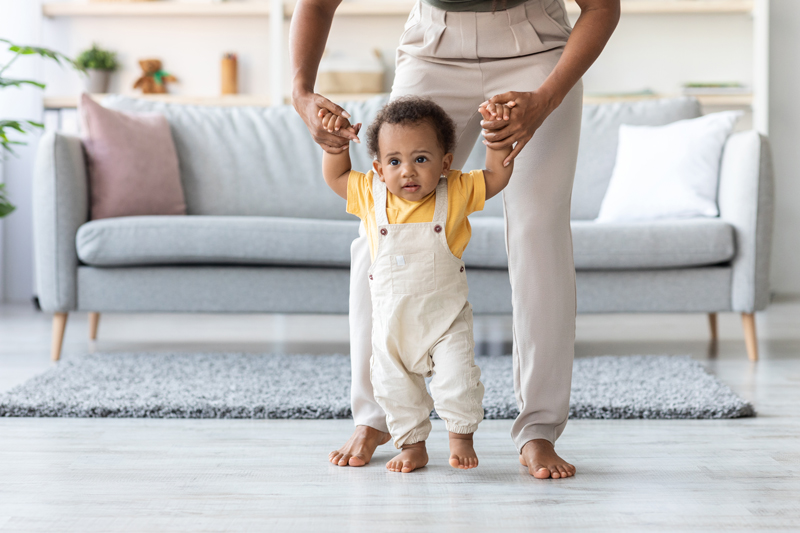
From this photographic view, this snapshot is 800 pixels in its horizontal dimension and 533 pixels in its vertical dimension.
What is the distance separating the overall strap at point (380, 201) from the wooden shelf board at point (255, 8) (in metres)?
2.87

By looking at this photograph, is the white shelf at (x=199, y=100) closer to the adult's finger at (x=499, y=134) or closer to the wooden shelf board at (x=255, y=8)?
the wooden shelf board at (x=255, y=8)

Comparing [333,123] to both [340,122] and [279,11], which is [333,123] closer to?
[340,122]

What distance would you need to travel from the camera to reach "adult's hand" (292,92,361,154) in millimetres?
1133

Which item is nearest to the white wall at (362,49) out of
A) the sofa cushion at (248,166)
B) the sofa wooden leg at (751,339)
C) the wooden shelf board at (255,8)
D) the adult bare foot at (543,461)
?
the wooden shelf board at (255,8)

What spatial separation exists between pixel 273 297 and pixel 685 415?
1237 mm

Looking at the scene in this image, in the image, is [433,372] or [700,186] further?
[700,186]

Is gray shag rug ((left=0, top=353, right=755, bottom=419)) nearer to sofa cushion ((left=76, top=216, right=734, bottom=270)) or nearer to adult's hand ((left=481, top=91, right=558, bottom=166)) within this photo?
sofa cushion ((left=76, top=216, right=734, bottom=270))

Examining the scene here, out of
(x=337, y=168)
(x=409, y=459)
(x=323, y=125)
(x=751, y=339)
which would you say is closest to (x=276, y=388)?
(x=409, y=459)

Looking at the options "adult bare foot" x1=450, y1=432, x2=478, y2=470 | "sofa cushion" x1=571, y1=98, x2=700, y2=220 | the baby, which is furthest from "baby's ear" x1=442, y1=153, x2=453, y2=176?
"sofa cushion" x1=571, y1=98, x2=700, y2=220

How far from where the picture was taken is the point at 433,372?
47.6 inches

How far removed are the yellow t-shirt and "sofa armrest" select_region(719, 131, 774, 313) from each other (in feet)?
4.45

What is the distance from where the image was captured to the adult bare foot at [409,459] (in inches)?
48.3

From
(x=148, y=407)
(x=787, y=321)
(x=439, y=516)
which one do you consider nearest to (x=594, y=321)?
(x=787, y=321)

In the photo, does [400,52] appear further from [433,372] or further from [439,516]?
[439,516]
